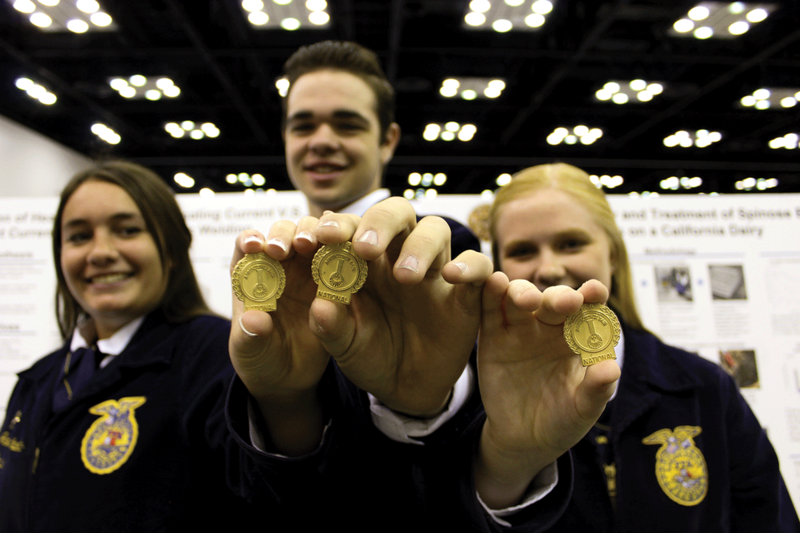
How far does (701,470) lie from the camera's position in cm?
161

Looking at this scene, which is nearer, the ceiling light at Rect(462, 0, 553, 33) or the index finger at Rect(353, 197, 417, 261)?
the index finger at Rect(353, 197, 417, 261)

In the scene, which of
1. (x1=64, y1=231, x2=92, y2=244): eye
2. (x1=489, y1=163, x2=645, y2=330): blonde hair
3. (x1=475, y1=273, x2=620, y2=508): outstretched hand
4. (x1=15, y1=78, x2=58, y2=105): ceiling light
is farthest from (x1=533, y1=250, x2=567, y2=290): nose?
(x1=15, y1=78, x2=58, y2=105): ceiling light

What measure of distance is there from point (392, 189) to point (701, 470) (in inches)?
296

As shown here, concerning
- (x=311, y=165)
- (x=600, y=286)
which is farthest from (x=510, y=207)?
(x=600, y=286)

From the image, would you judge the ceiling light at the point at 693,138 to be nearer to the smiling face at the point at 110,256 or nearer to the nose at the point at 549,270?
the nose at the point at 549,270

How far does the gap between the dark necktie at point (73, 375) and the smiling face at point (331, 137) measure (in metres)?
1.26

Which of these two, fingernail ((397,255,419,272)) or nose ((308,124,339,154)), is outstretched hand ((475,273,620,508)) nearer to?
fingernail ((397,255,419,272))

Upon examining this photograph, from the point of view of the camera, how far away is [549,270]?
1787mm

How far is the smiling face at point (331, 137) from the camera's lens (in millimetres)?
2084

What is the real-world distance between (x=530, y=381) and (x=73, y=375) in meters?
1.97

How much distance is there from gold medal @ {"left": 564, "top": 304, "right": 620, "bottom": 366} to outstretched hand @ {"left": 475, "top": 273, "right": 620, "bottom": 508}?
1.3 inches

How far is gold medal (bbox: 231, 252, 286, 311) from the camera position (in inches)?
35.2

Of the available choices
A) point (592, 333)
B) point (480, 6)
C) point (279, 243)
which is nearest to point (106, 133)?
point (480, 6)

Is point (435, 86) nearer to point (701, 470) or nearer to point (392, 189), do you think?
point (392, 189)
